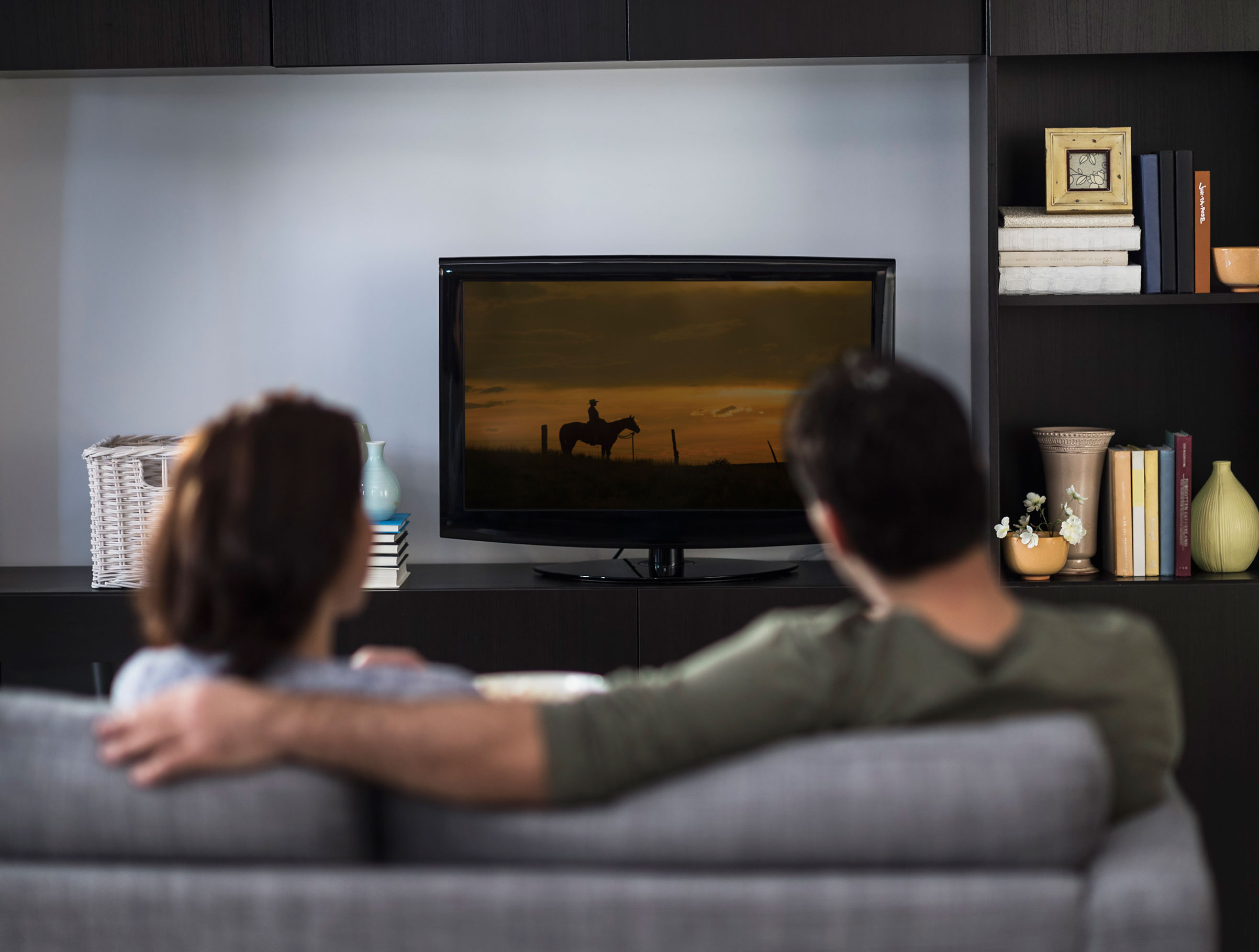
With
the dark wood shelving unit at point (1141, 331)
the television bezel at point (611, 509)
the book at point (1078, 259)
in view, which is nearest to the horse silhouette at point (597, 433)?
the television bezel at point (611, 509)

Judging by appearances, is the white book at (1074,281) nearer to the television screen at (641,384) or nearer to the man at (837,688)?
the television screen at (641,384)

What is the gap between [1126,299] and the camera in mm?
2557

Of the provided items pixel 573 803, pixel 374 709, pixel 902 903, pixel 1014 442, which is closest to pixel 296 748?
pixel 374 709

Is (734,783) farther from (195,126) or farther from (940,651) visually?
(195,126)

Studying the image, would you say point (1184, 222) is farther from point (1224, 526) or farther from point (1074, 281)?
point (1224, 526)

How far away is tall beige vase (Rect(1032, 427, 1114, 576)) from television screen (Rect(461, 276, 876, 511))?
49 cm

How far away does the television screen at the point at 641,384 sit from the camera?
107 inches

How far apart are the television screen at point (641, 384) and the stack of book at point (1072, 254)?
341 mm

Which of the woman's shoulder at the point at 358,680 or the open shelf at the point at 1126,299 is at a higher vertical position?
the open shelf at the point at 1126,299

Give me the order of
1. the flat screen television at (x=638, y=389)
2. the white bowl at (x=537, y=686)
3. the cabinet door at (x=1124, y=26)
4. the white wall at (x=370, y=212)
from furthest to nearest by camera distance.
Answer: the white wall at (x=370, y=212)
the flat screen television at (x=638, y=389)
the cabinet door at (x=1124, y=26)
the white bowl at (x=537, y=686)

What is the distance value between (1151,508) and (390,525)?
1732mm

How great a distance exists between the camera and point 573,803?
0.97m

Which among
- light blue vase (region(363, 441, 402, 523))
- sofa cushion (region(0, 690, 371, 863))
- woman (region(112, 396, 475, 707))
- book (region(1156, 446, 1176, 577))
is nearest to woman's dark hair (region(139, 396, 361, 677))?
woman (region(112, 396, 475, 707))

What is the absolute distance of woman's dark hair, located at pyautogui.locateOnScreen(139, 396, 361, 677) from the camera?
3.29 ft
